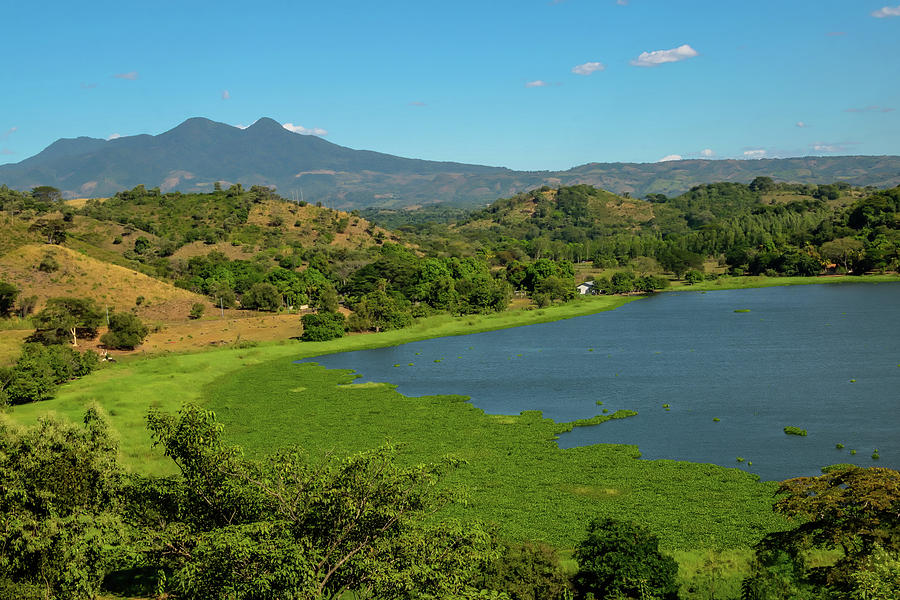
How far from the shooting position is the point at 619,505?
136 ft

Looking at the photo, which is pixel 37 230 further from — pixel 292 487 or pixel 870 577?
pixel 870 577

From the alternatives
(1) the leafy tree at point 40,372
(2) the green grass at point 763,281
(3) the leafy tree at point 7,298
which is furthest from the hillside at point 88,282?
(2) the green grass at point 763,281

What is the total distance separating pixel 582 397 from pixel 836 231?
15087 cm

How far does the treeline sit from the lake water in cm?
2058

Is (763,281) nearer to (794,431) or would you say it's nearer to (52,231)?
(794,431)

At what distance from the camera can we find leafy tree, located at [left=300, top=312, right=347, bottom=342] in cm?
10956

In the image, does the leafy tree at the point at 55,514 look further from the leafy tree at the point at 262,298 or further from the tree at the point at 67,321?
the leafy tree at the point at 262,298

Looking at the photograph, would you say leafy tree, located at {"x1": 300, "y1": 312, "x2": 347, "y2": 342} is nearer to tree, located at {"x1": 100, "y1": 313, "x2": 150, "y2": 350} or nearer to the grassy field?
the grassy field

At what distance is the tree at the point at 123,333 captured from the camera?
96375 millimetres

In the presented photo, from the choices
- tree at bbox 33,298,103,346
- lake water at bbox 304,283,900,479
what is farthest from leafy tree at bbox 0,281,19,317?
lake water at bbox 304,283,900,479

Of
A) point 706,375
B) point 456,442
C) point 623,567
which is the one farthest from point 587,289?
point 623,567

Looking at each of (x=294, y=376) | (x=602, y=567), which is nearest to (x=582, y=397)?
(x=294, y=376)

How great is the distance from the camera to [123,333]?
97.4 meters

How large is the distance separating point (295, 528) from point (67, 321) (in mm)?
85774
